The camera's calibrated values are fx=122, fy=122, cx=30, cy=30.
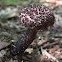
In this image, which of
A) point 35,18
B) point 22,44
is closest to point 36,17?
point 35,18

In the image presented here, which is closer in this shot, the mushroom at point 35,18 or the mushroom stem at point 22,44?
the mushroom at point 35,18

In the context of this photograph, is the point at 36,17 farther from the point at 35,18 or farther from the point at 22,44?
the point at 22,44

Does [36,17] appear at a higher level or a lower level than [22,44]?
higher

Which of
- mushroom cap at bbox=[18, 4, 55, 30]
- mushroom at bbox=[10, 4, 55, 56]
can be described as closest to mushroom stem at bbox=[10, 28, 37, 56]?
mushroom at bbox=[10, 4, 55, 56]

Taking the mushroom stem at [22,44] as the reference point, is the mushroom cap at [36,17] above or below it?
above

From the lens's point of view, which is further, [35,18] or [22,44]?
[22,44]

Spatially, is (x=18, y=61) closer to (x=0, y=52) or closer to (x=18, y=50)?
(x=18, y=50)

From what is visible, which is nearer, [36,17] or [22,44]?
[36,17]

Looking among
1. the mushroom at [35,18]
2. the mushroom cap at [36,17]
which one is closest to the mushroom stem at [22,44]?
the mushroom at [35,18]

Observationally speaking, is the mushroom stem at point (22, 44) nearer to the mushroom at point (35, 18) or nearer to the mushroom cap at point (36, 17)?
the mushroom at point (35, 18)
